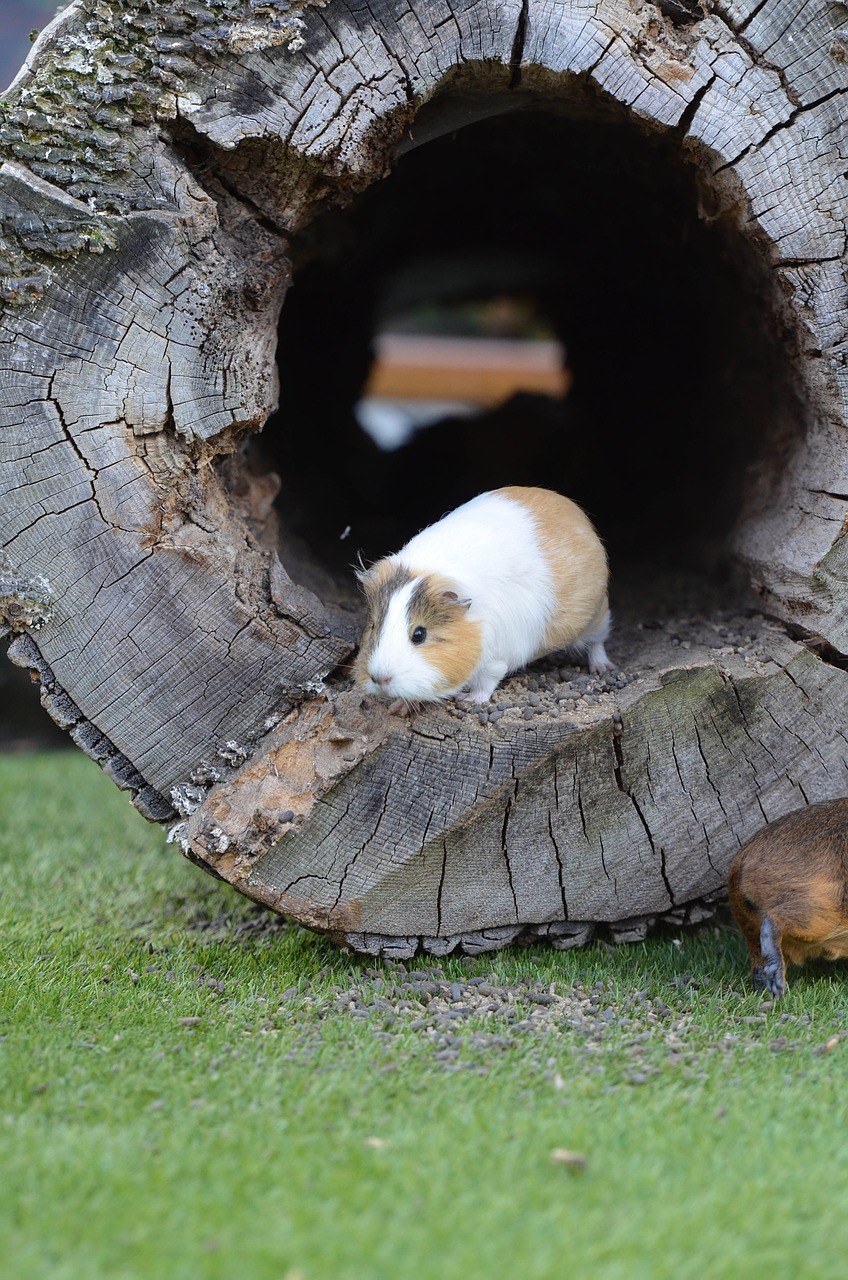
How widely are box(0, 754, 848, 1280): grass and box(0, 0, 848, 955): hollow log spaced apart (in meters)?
0.38

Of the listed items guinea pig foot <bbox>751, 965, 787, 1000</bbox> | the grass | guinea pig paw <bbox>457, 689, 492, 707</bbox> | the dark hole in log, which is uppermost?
the dark hole in log

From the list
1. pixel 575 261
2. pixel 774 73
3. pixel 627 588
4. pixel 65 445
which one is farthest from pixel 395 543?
pixel 774 73

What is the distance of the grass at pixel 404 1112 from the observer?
209cm

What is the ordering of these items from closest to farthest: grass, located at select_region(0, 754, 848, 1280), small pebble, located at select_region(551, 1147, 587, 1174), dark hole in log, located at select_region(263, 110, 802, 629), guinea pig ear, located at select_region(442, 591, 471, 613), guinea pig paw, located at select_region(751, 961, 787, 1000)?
1. grass, located at select_region(0, 754, 848, 1280)
2. small pebble, located at select_region(551, 1147, 587, 1174)
3. guinea pig paw, located at select_region(751, 961, 787, 1000)
4. guinea pig ear, located at select_region(442, 591, 471, 613)
5. dark hole in log, located at select_region(263, 110, 802, 629)

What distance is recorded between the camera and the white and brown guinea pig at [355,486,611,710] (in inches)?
144

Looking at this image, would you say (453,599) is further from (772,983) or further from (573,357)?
(573,357)

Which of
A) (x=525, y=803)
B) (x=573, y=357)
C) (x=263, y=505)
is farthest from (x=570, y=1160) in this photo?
(x=573, y=357)

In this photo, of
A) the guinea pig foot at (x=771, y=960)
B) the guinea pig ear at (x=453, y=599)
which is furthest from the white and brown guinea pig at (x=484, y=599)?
the guinea pig foot at (x=771, y=960)

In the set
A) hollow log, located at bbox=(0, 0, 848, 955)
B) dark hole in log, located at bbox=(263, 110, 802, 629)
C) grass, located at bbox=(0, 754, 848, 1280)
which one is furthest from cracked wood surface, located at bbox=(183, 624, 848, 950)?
dark hole in log, located at bbox=(263, 110, 802, 629)

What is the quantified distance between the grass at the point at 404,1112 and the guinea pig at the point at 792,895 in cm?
12

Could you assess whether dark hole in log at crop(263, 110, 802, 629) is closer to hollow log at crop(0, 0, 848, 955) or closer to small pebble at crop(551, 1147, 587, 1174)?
hollow log at crop(0, 0, 848, 955)

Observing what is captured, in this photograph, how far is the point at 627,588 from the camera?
17.3 ft

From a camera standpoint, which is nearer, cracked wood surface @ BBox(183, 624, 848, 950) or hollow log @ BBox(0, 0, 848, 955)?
hollow log @ BBox(0, 0, 848, 955)

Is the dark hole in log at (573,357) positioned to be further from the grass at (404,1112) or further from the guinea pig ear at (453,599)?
the grass at (404,1112)
